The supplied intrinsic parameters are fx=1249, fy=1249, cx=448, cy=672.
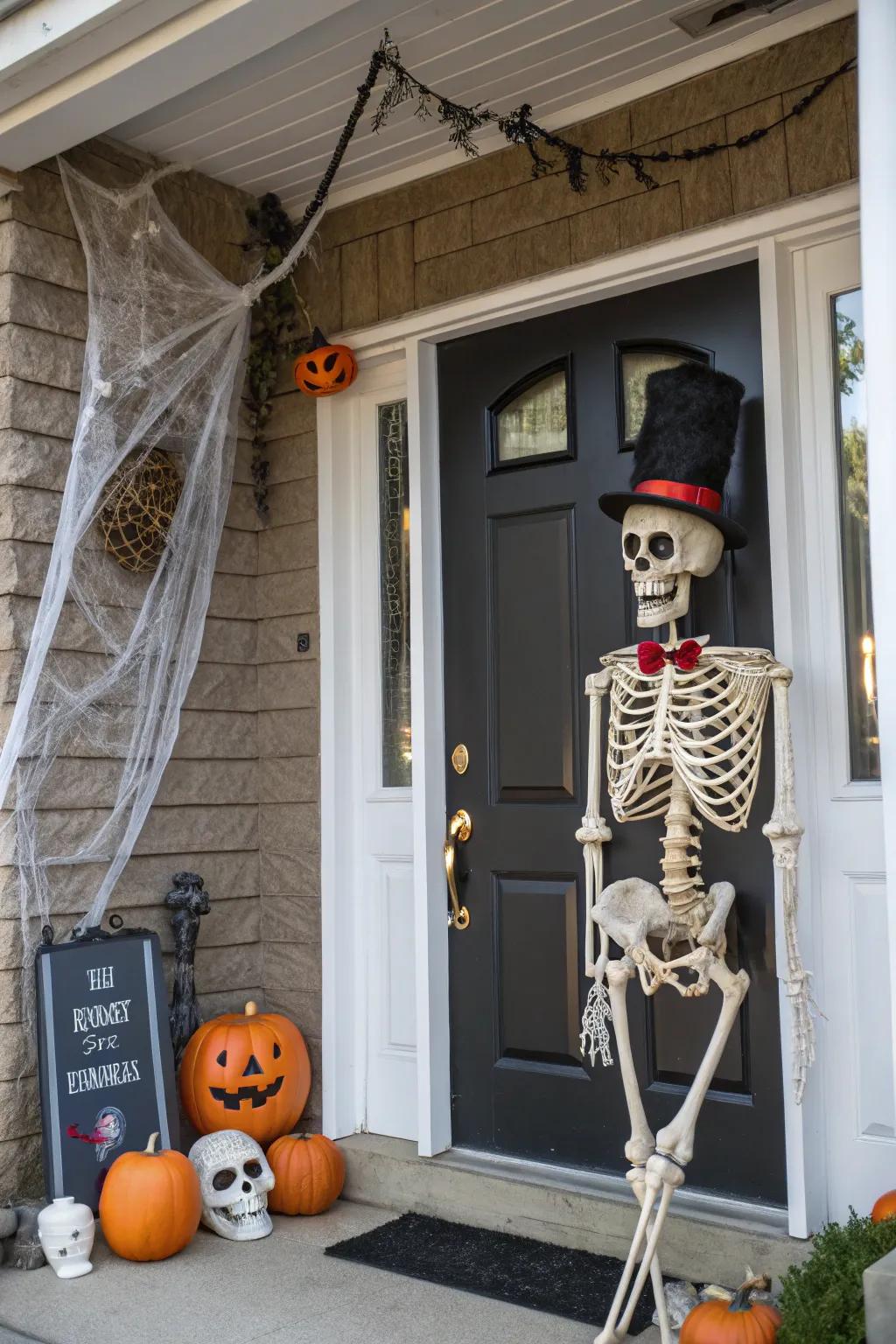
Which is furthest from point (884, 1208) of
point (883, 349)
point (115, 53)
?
point (115, 53)

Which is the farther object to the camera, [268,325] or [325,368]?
[268,325]

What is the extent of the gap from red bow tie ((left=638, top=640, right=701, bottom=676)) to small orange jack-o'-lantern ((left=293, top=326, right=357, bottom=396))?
1.44 metres

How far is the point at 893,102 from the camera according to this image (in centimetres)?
205

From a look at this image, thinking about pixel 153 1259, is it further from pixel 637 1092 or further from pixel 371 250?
pixel 371 250

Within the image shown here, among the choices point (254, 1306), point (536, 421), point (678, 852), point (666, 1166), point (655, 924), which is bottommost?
point (254, 1306)

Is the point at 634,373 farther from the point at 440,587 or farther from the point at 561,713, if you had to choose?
the point at 561,713

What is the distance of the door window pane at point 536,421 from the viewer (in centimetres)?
334

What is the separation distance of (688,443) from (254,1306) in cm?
210

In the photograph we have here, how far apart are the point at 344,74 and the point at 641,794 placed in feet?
6.43

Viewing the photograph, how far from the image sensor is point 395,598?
3707mm

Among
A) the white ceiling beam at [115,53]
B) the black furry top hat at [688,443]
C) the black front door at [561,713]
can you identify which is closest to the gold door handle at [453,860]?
the black front door at [561,713]

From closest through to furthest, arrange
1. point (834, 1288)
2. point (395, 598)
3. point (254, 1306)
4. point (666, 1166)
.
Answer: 1. point (834, 1288)
2. point (666, 1166)
3. point (254, 1306)
4. point (395, 598)

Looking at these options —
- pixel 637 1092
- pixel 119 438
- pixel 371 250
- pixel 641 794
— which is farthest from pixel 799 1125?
pixel 371 250

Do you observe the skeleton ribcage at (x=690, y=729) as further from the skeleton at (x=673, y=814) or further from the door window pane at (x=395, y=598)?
the door window pane at (x=395, y=598)
